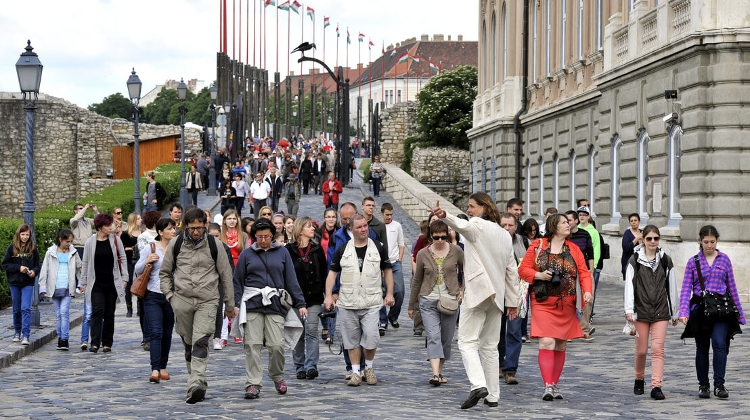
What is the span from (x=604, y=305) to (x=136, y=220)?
8320mm

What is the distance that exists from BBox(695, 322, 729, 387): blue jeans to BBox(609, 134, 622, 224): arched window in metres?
17.9

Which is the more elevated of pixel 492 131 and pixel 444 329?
pixel 492 131

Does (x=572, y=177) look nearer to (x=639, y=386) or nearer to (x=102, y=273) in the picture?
(x=102, y=273)

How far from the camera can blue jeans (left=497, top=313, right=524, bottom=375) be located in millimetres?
12961

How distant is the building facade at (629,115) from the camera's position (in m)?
22.7

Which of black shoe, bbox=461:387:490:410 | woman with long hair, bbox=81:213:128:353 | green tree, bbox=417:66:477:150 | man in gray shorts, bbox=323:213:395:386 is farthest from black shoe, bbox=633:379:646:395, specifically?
green tree, bbox=417:66:477:150

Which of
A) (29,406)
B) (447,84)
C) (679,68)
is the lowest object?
(29,406)

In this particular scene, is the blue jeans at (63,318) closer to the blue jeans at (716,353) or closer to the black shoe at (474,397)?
the black shoe at (474,397)

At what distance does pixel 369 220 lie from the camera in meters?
17.3

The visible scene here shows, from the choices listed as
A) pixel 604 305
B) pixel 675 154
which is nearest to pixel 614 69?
pixel 675 154

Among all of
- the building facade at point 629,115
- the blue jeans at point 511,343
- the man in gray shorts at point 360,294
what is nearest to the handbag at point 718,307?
the blue jeans at point 511,343

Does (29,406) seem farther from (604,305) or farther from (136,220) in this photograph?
(604,305)

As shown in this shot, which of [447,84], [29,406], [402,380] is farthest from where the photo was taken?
[447,84]

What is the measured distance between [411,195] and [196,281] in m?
30.7
